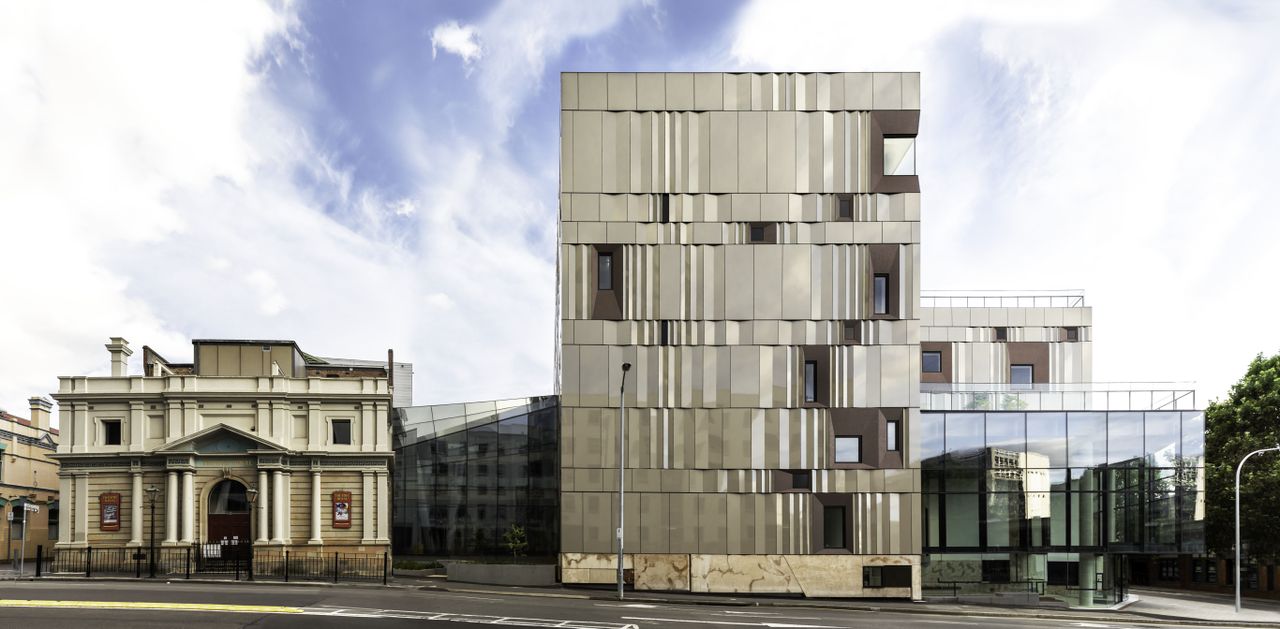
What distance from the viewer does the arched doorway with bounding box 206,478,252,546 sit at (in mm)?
45406

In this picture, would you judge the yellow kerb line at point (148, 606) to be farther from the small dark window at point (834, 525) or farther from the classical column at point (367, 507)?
the small dark window at point (834, 525)

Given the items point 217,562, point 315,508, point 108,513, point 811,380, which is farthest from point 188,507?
point 811,380

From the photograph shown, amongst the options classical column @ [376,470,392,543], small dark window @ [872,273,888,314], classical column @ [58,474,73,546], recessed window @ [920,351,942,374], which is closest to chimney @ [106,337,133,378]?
classical column @ [58,474,73,546]

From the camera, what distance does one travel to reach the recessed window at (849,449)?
40.2 meters

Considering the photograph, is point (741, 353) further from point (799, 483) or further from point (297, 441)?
point (297, 441)

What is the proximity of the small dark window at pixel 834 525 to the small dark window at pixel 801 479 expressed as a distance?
53.2 inches

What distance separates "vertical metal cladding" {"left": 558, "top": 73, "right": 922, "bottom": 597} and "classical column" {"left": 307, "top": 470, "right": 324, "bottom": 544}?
14.6 metres

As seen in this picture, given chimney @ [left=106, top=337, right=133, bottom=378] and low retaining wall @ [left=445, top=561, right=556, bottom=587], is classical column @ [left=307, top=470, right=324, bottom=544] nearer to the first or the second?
low retaining wall @ [left=445, top=561, right=556, bottom=587]

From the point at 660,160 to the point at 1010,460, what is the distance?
21849 millimetres

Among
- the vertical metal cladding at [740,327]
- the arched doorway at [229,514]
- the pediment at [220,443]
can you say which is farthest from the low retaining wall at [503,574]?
the arched doorway at [229,514]

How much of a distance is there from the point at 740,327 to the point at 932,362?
97.3 ft

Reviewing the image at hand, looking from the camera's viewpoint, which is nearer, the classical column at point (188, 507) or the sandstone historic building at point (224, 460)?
the classical column at point (188, 507)

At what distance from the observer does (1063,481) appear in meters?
40.8

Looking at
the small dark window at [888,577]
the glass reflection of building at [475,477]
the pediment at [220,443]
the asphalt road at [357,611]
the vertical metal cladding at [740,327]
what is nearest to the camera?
the asphalt road at [357,611]
